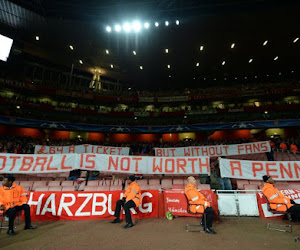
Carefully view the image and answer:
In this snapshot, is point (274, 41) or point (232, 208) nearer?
point (232, 208)

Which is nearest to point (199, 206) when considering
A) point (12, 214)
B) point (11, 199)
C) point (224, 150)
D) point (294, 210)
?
point (294, 210)

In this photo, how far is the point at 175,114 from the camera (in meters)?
29.8

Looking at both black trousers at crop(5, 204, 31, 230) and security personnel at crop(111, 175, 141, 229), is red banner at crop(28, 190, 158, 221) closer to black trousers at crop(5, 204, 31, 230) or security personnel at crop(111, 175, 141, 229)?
security personnel at crop(111, 175, 141, 229)

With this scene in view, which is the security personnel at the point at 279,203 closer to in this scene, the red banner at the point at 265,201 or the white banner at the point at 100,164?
the red banner at the point at 265,201

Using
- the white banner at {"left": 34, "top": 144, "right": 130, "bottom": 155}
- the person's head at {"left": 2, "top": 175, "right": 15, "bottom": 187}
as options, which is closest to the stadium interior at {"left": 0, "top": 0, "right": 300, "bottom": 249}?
the white banner at {"left": 34, "top": 144, "right": 130, "bottom": 155}

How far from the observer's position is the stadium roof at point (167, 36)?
18.1 meters

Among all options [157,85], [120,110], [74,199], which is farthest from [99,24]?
[74,199]

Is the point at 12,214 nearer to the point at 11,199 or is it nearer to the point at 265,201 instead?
the point at 11,199

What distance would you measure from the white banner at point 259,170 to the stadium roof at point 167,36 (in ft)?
55.2

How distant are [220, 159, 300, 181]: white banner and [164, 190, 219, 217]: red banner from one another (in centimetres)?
203

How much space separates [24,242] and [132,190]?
2.94 m

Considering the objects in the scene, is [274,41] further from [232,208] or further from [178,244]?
[178,244]

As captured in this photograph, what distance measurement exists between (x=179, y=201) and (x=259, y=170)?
446cm

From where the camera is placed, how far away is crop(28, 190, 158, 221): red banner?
589 cm
